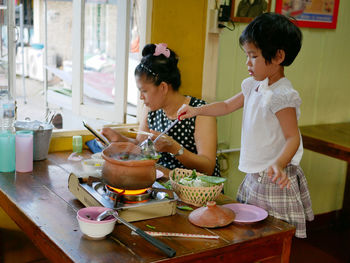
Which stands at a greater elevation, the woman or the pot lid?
the woman

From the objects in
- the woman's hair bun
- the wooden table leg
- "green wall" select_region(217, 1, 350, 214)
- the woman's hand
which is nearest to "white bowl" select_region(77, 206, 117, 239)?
the woman's hand

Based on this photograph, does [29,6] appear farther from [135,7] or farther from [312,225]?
[312,225]

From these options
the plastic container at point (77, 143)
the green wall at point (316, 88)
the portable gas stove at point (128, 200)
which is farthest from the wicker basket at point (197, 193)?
the green wall at point (316, 88)

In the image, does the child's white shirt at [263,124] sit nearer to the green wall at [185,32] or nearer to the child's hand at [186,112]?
the child's hand at [186,112]

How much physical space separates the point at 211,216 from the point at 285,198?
0.47 meters

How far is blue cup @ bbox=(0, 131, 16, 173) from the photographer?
6.22 ft

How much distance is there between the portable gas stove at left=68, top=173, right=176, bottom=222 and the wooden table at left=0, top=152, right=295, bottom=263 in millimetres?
28

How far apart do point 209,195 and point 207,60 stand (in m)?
1.20

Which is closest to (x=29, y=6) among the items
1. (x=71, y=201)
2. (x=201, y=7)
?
(x=201, y=7)

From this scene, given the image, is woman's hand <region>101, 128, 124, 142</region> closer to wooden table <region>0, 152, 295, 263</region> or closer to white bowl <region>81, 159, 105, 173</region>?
white bowl <region>81, 159, 105, 173</region>

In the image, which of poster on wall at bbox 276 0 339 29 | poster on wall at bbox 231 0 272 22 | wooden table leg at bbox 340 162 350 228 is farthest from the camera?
wooden table leg at bbox 340 162 350 228

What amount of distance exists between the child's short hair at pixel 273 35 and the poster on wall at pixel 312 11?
4.09 ft

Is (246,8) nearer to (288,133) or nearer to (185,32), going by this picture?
(185,32)

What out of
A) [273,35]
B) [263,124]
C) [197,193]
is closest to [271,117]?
[263,124]
